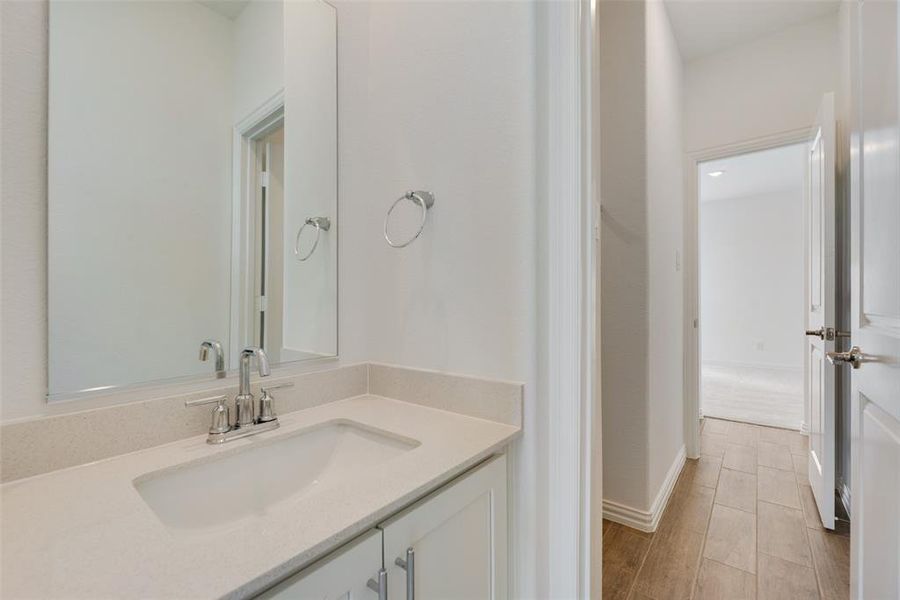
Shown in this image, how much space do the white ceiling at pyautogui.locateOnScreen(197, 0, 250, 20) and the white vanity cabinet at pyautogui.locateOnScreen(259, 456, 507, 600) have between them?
1.26m

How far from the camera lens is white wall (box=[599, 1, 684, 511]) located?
6.04 feet

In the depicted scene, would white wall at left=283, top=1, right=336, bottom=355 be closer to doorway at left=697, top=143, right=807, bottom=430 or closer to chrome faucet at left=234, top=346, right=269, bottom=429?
chrome faucet at left=234, top=346, right=269, bottom=429

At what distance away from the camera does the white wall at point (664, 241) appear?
74.9 inches

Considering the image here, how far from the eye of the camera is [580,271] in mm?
960

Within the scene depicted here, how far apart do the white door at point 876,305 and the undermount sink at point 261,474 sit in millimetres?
983

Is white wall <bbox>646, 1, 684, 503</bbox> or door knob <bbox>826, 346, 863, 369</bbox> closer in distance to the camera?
door knob <bbox>826, 346, 863, 369</bbox>

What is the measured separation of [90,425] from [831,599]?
7.59ft

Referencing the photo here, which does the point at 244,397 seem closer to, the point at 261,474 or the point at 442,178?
the point at 261,474

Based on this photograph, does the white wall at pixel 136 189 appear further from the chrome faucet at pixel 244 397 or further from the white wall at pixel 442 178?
the white wall at pixel 442 178

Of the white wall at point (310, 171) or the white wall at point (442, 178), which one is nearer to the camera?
the white wall at point (442, 178)

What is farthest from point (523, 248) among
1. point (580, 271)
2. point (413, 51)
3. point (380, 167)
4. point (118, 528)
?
point (118, 528)

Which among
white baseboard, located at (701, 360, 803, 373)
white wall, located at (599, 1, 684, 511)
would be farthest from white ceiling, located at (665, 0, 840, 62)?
white baseboard, located at (701, 360, 803, 373)

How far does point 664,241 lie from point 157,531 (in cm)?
237

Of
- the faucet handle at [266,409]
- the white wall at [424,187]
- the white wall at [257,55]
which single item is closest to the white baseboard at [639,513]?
the white wall at [424,187]
